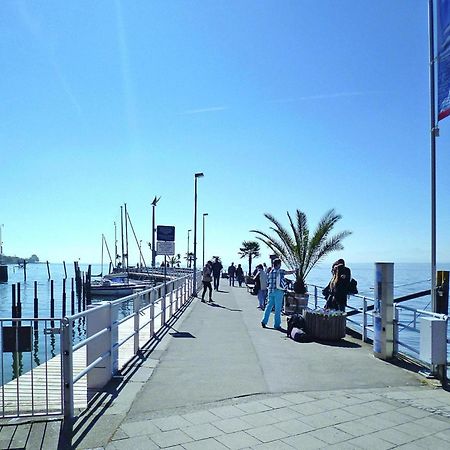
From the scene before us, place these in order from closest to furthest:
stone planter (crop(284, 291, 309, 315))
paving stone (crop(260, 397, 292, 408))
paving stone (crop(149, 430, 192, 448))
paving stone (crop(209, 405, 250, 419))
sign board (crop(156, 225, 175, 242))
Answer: paving stone (crop(149, 430, 192, 448)), paving stone (crop(209, 405, 250, 419)), paving stone (crop(260, 397, 292, 408)), stone planter (crop(284, 291, 309, 315)), sign board (crop(156, 225, 175, 242))

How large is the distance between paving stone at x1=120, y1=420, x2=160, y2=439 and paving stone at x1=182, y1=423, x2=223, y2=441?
340mm

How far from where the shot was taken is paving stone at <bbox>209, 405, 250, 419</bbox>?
207 inches

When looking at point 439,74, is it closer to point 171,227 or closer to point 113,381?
point 113,381

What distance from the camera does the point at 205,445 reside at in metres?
4.41

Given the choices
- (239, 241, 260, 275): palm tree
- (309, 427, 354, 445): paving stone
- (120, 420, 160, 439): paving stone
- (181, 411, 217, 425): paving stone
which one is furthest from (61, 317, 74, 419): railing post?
(239, 241, 260, 275): palm tree

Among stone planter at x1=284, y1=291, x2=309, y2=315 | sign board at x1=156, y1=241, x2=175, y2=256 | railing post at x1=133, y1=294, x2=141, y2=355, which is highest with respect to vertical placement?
sign board at x1=156, y1=241, x2=175, y2=256

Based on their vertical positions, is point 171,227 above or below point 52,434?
above

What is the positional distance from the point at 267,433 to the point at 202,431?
0.66 metres

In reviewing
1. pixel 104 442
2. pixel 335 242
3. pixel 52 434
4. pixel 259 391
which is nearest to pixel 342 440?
pixel 259 391

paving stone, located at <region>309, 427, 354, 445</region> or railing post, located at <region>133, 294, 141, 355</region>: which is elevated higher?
railing post, located at <region>133, 294, 141, 355</region>

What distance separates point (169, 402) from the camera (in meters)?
5.75

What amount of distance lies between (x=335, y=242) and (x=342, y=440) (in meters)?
13.6

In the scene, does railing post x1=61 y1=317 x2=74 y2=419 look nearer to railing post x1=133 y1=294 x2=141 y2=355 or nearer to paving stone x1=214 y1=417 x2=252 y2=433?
paving stone x1=214 y1=417 x2=252 y2=433

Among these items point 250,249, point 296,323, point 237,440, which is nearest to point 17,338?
point 237,440
